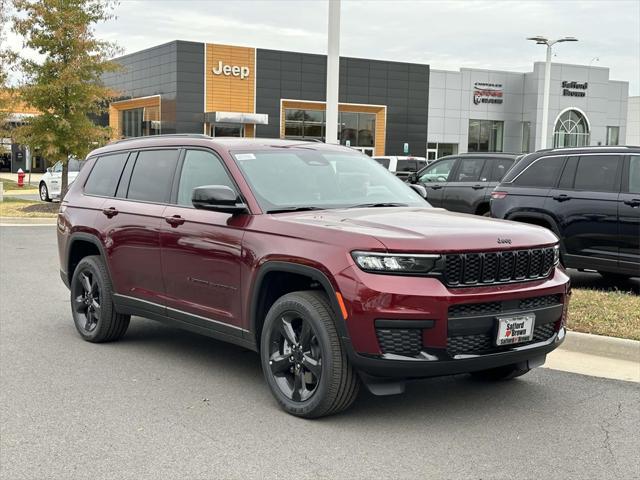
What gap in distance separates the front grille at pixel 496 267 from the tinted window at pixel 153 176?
2.75 m

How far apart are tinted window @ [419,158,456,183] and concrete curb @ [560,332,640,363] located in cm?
857

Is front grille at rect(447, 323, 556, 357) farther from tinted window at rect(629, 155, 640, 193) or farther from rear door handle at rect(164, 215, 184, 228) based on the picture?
tinted window at rect(629, 155, 640, 193)

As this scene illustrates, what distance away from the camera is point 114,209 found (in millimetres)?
6996

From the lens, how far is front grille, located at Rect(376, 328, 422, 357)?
4.64 metres

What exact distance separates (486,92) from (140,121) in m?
24.5

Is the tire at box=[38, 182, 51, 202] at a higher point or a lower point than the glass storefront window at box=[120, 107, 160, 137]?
lower

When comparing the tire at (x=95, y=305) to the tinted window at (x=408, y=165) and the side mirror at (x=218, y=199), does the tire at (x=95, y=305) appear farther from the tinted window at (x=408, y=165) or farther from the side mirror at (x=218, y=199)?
the tinted window at (x=408, y=165)

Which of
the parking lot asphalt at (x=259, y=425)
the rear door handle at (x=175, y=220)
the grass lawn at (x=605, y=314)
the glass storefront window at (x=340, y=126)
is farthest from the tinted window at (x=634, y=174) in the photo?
the glass storefront window at (x=340, y=126)

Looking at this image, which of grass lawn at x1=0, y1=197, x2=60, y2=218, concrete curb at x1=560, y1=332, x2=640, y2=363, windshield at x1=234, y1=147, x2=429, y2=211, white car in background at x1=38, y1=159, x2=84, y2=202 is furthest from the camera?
white car in background at x1=38, y1=159, x2=84, y2=202

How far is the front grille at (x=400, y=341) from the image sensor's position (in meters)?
4.64

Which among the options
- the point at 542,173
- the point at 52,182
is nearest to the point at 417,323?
the point at 542,173

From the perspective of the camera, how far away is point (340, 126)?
170 feet

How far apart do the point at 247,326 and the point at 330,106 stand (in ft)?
30.2

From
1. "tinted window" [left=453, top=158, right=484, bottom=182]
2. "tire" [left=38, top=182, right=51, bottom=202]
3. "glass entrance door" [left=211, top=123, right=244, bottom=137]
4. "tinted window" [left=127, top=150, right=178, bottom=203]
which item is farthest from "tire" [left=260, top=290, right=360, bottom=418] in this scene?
"glass entrance door" [left=211, top=123, right=244, bottom=137]
